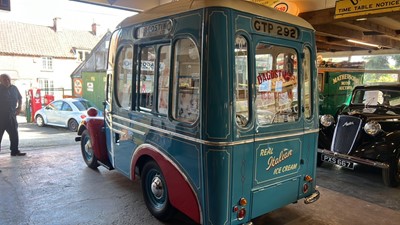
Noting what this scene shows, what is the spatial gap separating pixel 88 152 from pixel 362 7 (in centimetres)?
536

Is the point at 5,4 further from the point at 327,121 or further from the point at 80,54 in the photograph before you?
the point at 80,54

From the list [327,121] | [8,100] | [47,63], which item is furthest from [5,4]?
[47,63]

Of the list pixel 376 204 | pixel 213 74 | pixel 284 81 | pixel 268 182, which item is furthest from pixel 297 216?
pixel 213 74

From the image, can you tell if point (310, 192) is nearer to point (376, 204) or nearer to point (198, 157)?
point (376, 204)

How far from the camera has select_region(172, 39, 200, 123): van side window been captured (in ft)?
9.52

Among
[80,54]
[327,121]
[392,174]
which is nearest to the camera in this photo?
[392,174]

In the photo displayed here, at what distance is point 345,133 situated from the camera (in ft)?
17.6

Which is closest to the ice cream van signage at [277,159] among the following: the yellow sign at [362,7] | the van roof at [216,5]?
the van roof at [216,5]

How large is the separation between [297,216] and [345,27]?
230 inches

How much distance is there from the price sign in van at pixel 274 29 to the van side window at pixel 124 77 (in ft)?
5.54

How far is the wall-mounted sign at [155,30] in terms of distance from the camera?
3172mm

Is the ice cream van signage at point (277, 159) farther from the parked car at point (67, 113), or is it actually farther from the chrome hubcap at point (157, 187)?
the parked car at point (67, 113)

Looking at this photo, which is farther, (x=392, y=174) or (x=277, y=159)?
(x=392, y=174)

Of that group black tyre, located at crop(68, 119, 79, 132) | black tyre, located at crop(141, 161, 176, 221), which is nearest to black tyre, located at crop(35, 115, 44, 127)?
black tyre, located at crop(68, 119, 79, 132)
